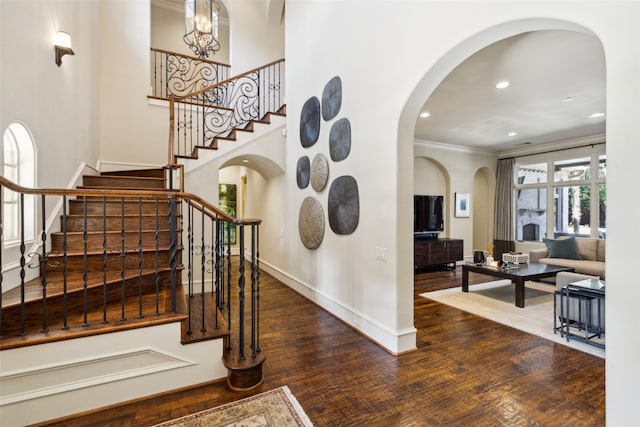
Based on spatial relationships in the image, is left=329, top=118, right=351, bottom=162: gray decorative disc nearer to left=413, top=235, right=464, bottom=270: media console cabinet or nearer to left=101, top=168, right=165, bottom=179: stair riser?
left=101, top=168, right=165, bottom=179: stair riser

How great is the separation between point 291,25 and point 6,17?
12.9 ft

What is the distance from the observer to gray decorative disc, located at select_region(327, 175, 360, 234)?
11.3ft

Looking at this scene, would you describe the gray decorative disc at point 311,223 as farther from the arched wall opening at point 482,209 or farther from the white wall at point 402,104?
the arched wall opening at point 482,209

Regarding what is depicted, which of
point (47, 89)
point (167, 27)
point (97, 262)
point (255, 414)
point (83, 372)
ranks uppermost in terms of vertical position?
point (167, 27)

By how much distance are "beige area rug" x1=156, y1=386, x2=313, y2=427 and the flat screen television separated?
17.7 feet

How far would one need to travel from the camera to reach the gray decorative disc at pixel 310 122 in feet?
14.1

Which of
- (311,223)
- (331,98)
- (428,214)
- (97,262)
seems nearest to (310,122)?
(331,98)

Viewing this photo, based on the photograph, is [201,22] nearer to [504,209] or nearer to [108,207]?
[108,207]

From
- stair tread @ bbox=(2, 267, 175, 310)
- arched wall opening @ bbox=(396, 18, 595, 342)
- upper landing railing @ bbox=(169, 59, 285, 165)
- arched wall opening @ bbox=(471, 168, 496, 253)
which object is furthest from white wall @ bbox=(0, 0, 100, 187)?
arched wall opening @ bbox=(471, 168, 496, 253)

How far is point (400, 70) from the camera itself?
110 inches

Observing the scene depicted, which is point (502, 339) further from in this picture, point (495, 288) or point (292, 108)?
point (292, 108)

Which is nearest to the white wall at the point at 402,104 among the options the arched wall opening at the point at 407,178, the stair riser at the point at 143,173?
the arched wall opening at the point at 407,178

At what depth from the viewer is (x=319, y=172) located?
4148 mm

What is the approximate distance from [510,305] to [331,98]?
12.6 feet
